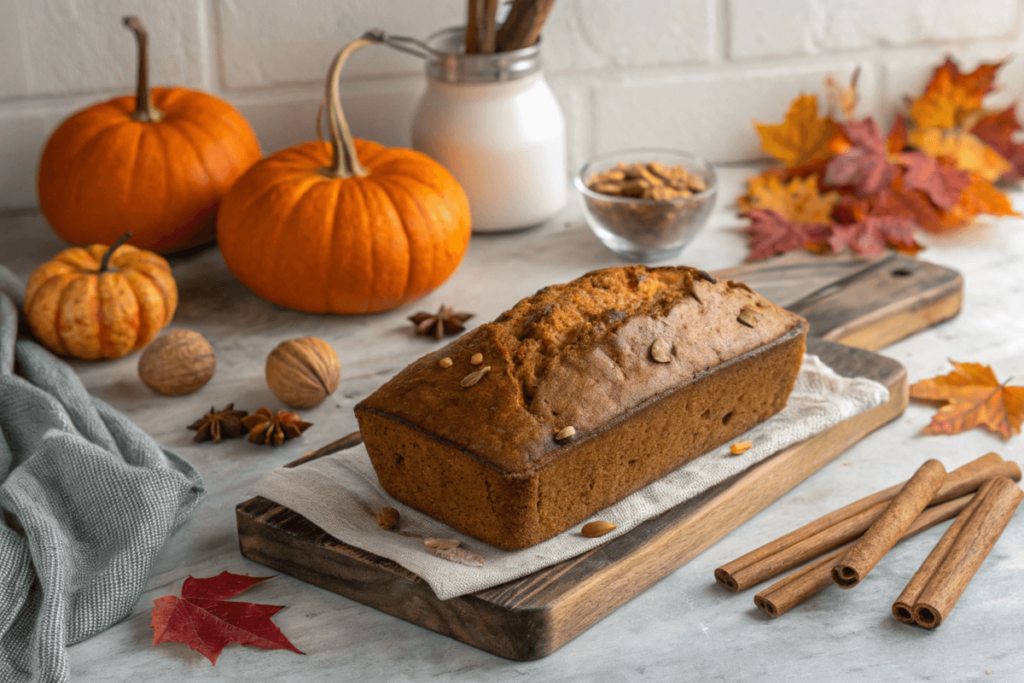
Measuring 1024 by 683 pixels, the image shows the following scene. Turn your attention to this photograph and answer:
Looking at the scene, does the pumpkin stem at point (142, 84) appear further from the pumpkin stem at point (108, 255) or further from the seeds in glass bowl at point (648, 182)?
the seeds in glass bowl at point (648, 182)

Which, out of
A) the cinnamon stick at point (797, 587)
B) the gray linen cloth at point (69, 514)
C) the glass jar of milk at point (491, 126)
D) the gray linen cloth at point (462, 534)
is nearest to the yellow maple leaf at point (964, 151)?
the glass jar of milk at point (491, 126)

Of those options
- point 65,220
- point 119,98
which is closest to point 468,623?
point 65,220

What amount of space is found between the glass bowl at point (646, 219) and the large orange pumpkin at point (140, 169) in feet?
2.17

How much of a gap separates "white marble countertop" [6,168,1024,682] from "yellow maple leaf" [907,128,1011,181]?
568 mm

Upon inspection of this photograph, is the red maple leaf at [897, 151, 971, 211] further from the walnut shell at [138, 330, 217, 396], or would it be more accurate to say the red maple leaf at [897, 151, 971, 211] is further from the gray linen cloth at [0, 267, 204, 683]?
the gray linen cloth at [0, 267, 204, 683]

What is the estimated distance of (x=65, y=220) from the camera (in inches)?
72.2

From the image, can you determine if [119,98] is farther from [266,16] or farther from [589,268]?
[589,268]

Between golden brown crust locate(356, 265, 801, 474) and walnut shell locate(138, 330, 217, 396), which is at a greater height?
golden brown crust locate(356, 265, 801, 474)

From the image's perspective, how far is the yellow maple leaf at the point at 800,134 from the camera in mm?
2221

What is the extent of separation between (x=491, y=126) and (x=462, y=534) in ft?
3.37

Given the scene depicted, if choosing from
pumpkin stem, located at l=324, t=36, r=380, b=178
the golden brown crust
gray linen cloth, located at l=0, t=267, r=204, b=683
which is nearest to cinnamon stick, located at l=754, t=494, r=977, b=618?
the golden brown crust

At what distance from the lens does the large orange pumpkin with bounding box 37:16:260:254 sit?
1.79 meters

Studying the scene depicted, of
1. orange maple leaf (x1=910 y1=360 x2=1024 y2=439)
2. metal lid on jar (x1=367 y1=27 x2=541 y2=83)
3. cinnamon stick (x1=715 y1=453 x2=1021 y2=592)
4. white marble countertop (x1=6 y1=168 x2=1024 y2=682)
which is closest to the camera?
white marble countertop (x1=6 y1=168 x2=1024 y2=682)

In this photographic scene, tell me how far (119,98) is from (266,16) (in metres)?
0.33
